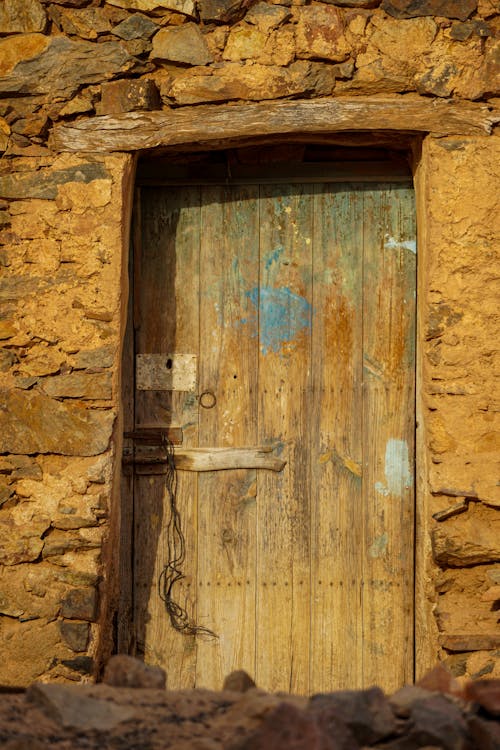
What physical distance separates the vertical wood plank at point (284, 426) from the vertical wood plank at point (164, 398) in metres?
0.30

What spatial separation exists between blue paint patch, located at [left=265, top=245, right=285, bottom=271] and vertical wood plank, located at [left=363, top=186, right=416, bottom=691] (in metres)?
0.37

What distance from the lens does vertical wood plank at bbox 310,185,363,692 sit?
163 inches

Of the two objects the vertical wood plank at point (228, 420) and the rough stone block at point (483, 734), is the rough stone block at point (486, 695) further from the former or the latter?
the vertical wood plank at point (228, 420)

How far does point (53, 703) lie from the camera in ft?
7.34

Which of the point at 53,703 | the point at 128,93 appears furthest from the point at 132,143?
the point at 53,703

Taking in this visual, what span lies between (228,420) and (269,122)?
1.28 metres

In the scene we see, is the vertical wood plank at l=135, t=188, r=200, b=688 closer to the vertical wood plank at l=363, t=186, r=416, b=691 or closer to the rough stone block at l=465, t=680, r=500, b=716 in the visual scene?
the vertical wood plank at l=363, t=186, r=416, b=691

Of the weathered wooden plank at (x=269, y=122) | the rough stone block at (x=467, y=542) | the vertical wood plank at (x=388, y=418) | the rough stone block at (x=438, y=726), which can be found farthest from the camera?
the vertical wood plank at (x=388, y=418)

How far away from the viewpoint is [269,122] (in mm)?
3875

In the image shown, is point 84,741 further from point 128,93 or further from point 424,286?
point 128,93

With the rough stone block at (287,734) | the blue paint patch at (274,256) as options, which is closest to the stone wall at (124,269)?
the blue paint patch at (274,256)

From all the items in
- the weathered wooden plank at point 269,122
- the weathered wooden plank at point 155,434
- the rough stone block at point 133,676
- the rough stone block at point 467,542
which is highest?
the weathered wooden plank at point 269,122

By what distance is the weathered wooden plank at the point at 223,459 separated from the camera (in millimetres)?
4195

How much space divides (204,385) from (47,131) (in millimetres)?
1263
